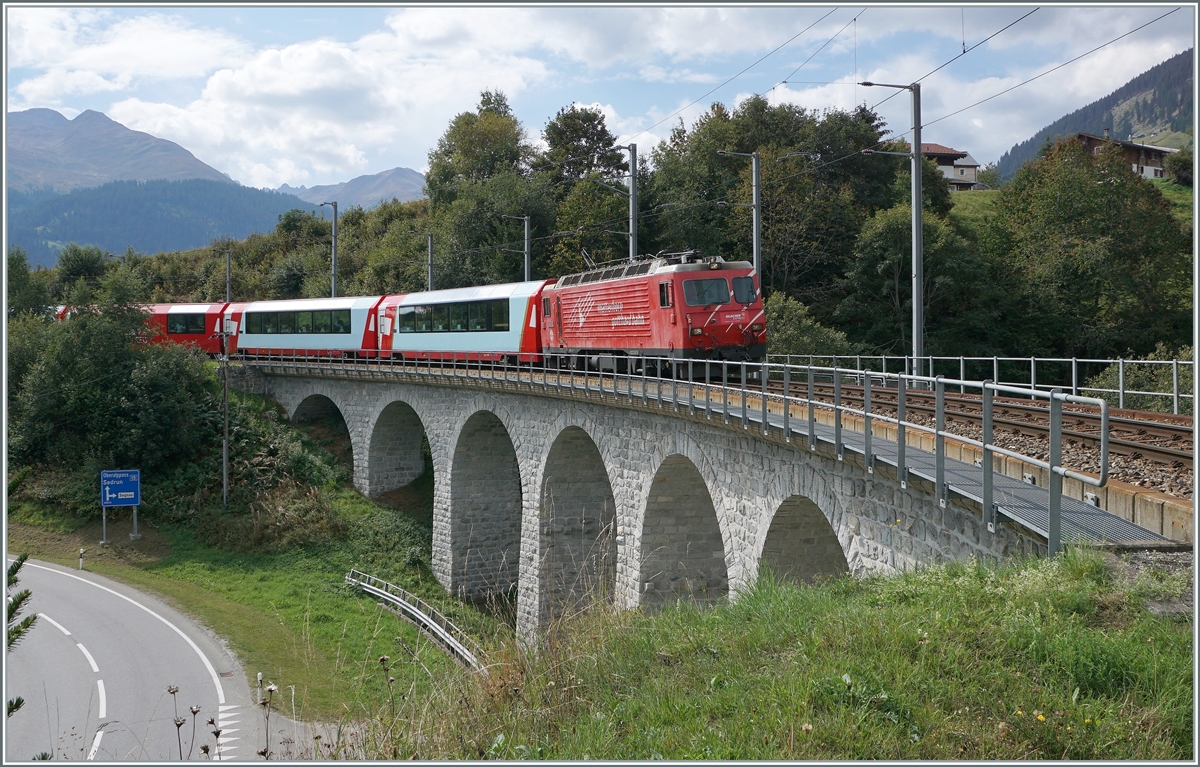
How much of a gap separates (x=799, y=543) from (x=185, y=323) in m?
35.8

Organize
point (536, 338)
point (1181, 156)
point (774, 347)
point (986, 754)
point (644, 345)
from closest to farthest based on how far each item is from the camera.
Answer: point (986, 754), point (644, 345), point (536, 338), point (774, 347), point (1181, 156)

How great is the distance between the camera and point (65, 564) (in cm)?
2608

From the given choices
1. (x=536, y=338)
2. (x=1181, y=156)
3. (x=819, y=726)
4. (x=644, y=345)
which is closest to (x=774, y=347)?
(x=536, y=338)

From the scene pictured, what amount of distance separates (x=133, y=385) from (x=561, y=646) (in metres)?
27.8

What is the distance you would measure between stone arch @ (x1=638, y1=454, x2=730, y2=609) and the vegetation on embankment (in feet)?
29.0

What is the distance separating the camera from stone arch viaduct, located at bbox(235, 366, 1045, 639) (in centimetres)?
920

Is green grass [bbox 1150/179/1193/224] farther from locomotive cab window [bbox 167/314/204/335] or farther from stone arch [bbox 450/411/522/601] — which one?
locomotive cab window [bbox 167/314/204/335]

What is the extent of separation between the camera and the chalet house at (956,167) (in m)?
72.7

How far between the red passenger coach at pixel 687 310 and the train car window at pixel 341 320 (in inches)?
656

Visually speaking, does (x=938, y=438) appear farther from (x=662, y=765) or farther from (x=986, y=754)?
(x=662, y=765)

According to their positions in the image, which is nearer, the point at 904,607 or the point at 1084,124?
the point at 904,607

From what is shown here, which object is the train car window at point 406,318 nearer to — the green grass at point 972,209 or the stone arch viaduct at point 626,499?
the stone arch viaduct at point 626,499

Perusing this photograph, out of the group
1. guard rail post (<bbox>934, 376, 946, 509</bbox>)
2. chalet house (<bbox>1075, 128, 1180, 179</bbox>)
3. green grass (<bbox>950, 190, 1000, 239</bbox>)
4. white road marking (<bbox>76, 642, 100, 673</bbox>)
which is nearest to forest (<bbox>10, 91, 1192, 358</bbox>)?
green grass (<bbox>950, 190, 1000, 239</bbox>)

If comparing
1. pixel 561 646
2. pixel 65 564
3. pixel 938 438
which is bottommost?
pixel 65 564
